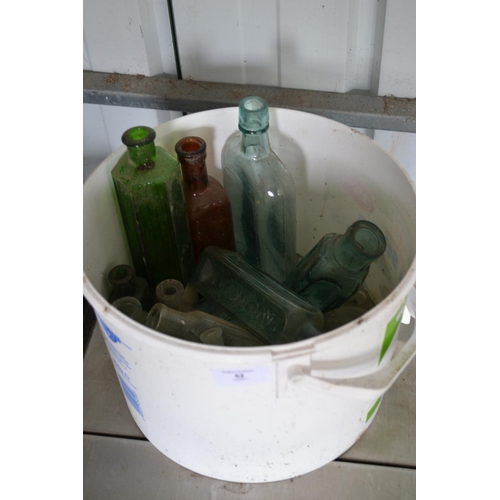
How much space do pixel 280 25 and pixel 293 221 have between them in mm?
281

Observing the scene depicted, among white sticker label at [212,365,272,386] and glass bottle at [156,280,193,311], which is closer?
white sticker label at [212,365,272,386]

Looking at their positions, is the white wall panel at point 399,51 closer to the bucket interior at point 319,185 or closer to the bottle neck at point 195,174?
the bucket interior at point 319,185

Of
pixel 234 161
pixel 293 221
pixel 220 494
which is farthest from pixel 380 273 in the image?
pixel 220 494

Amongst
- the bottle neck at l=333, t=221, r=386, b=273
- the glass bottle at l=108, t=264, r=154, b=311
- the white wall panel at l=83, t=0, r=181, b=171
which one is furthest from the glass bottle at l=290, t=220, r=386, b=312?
the white wall panel at l=83, t=0, r=181, b=171

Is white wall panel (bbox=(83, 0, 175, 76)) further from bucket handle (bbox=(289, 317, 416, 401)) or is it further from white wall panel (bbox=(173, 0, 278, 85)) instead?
bucket handle (bbox=(289, 317, 416, 401))

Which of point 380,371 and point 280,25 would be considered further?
point 280,25

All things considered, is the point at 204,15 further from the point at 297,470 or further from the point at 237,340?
the point at 297,470

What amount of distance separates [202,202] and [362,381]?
1.05 feet

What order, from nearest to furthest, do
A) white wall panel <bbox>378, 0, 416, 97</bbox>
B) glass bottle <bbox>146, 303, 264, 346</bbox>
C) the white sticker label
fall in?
the white sticker label → glass bottle <bbox>146, 303, 264, 346</bbox> → white wall panel <bbox>378, 0, 416, 97</bbox>

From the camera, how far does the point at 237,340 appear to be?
69 centimetres

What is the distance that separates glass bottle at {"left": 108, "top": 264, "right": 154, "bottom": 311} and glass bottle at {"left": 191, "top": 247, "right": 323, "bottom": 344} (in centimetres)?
7

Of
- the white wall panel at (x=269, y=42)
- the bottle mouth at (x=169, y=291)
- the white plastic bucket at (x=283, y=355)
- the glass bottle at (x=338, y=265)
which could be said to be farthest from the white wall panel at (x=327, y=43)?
the bottle mouth at (x=169, y=291)

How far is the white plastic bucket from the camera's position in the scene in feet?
1.79

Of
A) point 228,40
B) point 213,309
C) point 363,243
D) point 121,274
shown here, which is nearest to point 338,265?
point 363,243
